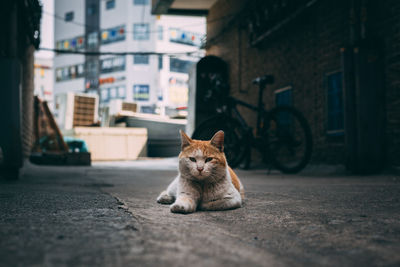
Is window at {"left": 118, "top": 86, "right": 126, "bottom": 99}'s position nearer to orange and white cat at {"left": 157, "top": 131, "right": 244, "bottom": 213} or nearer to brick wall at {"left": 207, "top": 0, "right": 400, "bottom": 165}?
brick wall at {"left": 207, "top": 0, "right": 400, "bottom": 165}

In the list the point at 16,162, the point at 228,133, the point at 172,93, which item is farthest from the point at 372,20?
the point at 172,93

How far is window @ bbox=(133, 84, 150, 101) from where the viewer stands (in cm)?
3847

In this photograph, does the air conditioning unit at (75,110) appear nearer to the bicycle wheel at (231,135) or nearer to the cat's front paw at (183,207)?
the bicycle wheel at (231,135)

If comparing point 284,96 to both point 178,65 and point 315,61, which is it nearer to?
point 315,61

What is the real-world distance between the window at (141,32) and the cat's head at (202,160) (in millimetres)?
38486

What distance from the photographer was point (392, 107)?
4.97 meters

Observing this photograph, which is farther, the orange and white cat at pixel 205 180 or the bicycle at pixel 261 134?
the bicycle at pixel 261 134

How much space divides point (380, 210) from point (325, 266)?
1.24 meters

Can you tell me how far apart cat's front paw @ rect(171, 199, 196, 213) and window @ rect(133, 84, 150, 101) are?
37144 millimetres

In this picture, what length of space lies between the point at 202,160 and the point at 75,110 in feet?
56.9

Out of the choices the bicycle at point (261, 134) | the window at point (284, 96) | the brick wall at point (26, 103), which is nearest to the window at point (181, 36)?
the brick wall at point (26, 103)

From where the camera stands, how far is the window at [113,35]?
39.1 meters

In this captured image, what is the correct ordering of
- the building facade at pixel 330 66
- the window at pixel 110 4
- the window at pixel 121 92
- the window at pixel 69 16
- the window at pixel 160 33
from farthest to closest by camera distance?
1. the window at pixel 69 16
2. the window at pixel 110 4
3. the window at pixel 160 33
4. the window at pixel 121 92
5. the building facade at pixel 330 66

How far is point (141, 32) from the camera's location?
38938mm
